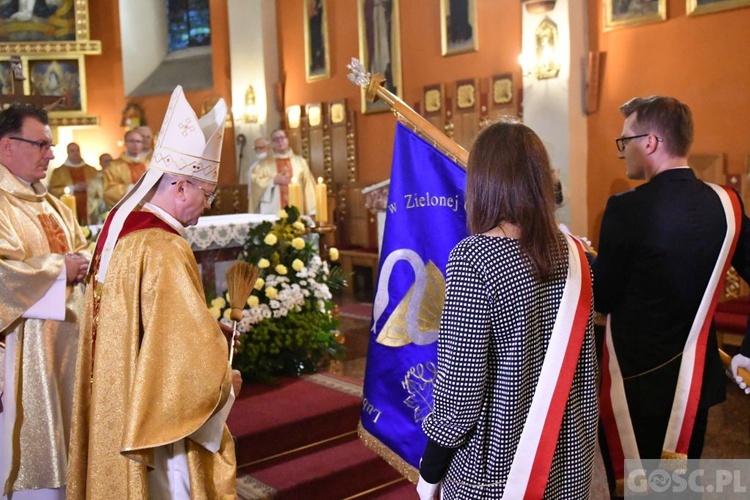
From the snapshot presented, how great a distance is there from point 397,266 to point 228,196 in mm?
9635

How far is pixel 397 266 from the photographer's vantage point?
240 centimetres

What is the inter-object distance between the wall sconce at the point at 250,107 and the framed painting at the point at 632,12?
629 centimetres

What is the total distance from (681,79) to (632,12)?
0.81 metres

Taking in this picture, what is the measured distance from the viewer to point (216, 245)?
5.18 meters

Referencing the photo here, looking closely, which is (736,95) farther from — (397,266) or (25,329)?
(25,329)

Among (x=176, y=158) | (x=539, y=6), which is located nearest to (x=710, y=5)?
(x=539, y=6)

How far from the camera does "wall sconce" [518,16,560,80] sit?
736cm

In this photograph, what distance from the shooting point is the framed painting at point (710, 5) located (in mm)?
6223

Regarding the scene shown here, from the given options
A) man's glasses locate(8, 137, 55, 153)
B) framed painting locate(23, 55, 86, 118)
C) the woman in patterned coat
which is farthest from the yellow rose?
framed painting locate(23, 55, 86, 118)

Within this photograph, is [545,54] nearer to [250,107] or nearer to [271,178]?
[271,178]

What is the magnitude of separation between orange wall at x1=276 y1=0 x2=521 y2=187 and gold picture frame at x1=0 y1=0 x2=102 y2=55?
12.6 ft

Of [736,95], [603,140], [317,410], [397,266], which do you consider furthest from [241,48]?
[397,266]

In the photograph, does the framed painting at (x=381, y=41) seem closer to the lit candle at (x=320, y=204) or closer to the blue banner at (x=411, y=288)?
the lit candle at (x=320, y=204)

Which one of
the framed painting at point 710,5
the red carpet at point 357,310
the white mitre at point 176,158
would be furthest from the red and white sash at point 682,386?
the red carpet at point 357,310
